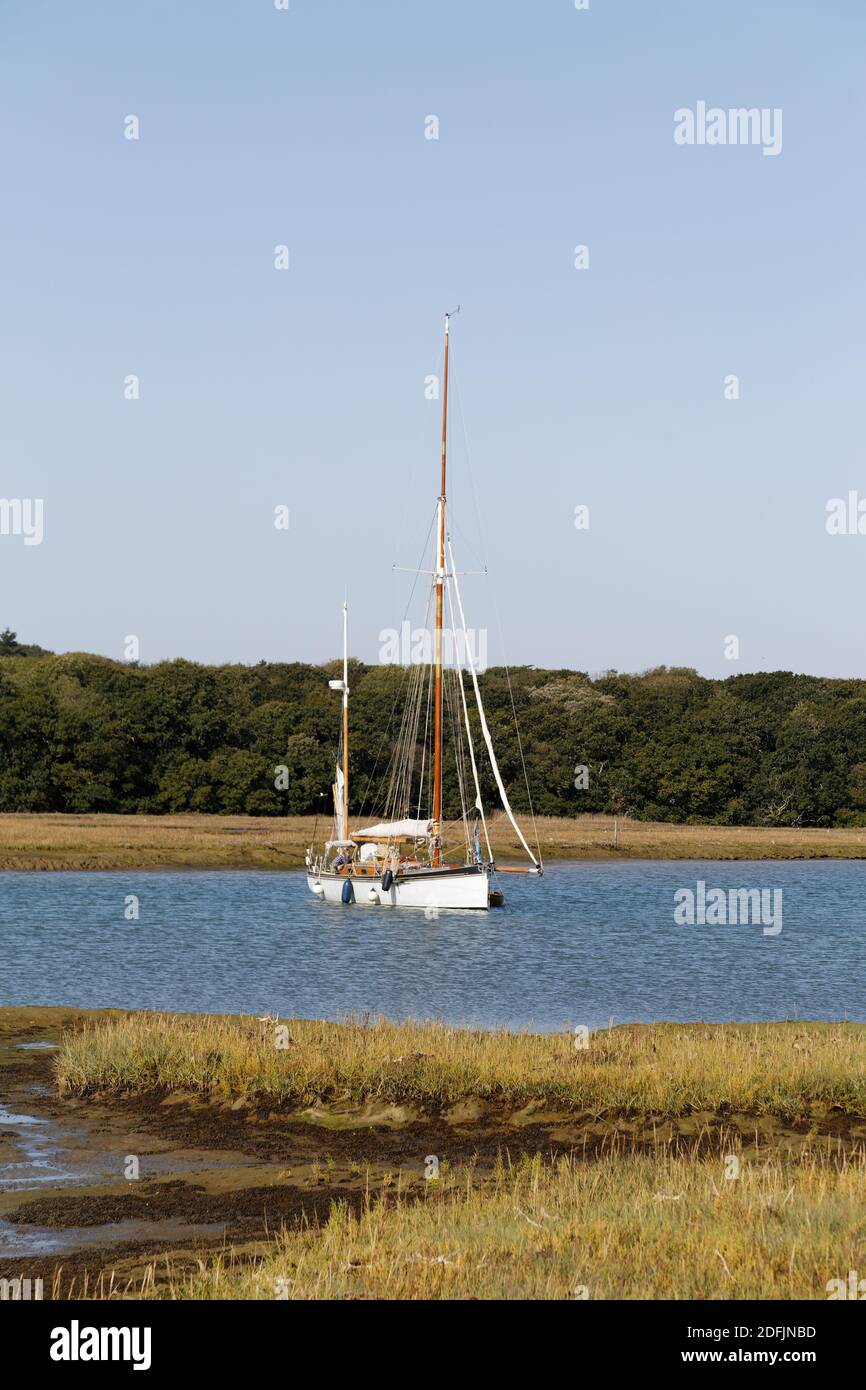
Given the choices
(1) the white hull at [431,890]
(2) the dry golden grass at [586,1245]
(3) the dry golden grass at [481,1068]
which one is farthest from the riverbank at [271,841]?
(2) the dry golden grass at [586,1245]

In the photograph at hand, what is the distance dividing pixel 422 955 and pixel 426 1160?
94.1 ft

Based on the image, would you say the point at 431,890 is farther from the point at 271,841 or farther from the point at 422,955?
the point at 271,841

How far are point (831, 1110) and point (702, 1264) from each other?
9.22 metres

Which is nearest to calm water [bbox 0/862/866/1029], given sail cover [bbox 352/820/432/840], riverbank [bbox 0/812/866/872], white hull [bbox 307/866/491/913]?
white hull [bbox 307/866/491/913]

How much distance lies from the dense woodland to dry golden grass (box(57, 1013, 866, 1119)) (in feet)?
270

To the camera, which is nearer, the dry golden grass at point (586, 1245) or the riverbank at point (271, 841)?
the dry golden grass at point (586, 1245)

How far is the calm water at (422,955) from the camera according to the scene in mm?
35250

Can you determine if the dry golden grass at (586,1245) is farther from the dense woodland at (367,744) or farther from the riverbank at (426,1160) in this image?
the dense woodland at (367,744)

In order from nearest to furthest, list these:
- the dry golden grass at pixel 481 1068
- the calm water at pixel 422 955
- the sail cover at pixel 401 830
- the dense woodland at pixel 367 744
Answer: the dry golden grass at pixel 481 1068
the calm water at pixel 422 955
the sail cover at pixel 401 830
the dense woodland at pixel 367 744

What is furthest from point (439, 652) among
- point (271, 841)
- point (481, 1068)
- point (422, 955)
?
point (481, 1068)

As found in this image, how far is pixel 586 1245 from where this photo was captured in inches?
492

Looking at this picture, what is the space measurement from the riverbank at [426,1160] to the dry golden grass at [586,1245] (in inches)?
1.3

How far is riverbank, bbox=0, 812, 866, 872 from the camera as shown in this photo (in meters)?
80.2
